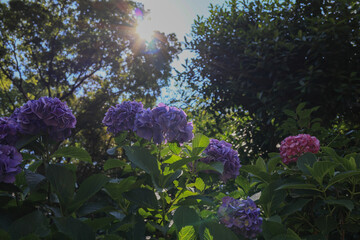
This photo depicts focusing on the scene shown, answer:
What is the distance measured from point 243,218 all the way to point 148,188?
0.38 m

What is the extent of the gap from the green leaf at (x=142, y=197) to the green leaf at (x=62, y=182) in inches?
6.8

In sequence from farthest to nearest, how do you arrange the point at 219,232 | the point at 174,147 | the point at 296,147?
the point at 296,147
the point at 174,147
the point at 219,232

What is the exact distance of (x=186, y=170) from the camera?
121cm

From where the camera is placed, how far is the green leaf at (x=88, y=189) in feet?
2.64

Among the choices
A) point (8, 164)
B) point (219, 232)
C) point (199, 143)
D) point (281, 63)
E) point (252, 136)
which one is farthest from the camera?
point (252, 136)

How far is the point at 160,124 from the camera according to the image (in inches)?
46.6

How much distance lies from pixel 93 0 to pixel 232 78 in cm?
886

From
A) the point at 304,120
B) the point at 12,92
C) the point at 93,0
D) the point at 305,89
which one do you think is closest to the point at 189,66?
the point at 305,89

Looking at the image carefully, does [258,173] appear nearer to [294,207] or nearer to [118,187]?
[294,207]

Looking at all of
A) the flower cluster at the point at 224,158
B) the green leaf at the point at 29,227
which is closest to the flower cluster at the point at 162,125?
the flower cluster at the point at 224,158

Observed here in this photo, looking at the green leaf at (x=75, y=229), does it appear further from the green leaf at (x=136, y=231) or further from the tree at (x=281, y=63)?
the tree at (x=281, y=63)

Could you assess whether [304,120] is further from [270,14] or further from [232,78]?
[270,14]

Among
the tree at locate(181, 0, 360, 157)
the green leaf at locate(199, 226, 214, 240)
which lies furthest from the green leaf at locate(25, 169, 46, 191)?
the tree at locate(181, 0, 360, 157)

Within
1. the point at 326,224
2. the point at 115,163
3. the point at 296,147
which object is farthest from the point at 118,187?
the point at 296,147
